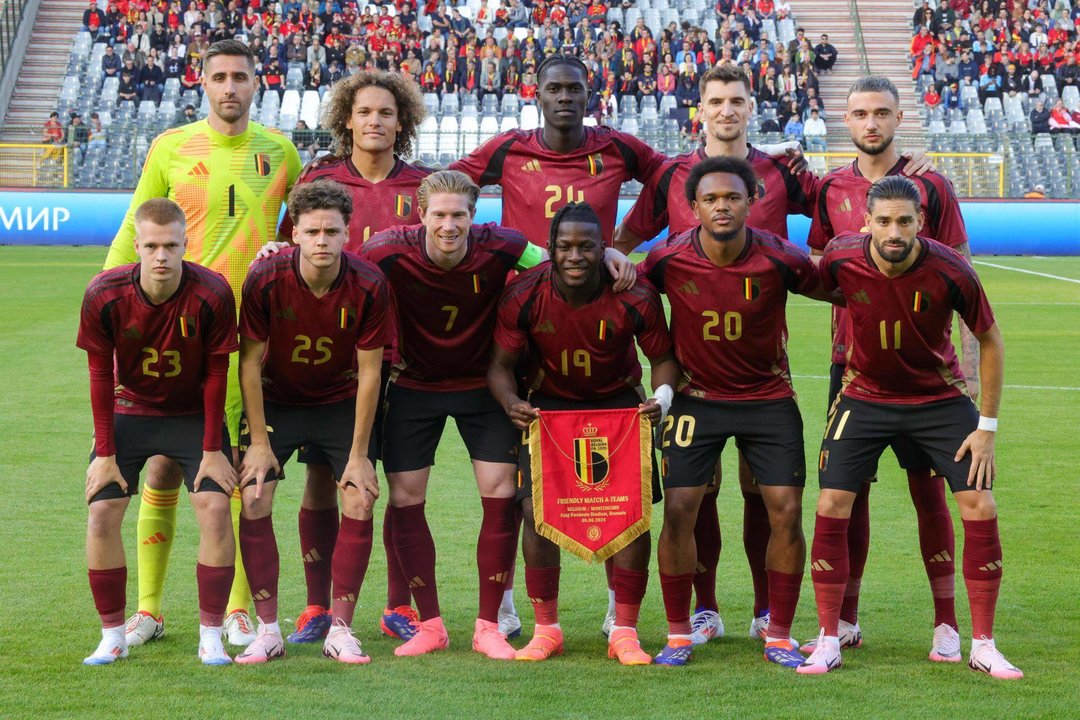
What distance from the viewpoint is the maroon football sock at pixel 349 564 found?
16.9 ft

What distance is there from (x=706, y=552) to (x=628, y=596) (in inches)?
22.1

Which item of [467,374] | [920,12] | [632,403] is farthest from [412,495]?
[920,12]

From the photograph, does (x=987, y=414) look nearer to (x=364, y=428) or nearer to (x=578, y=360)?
(x=578, y=360)

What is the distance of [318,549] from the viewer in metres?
5.52

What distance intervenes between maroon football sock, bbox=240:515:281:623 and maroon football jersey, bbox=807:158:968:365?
7.76 ft

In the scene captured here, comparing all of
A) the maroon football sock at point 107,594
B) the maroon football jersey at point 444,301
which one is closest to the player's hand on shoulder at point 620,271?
the maroon football jersey at point 444,301

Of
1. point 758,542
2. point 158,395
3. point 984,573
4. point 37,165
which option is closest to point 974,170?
point 37,165

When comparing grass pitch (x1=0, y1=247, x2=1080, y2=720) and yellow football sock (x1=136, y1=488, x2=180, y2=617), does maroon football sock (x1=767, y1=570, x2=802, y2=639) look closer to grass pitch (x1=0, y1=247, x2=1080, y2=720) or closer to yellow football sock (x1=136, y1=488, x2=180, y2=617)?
grass pitch (x1=0, y1=247, x2=1080, y2=720)

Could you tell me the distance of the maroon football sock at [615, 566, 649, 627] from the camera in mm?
5141

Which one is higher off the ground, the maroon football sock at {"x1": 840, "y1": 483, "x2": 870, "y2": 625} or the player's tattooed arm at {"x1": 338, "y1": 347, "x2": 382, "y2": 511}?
the player's tattooed arm at {"x1": 338, "y1": 347, "x2": 382, "y2": 511}

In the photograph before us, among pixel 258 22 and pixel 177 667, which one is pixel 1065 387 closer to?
pixel 177 667

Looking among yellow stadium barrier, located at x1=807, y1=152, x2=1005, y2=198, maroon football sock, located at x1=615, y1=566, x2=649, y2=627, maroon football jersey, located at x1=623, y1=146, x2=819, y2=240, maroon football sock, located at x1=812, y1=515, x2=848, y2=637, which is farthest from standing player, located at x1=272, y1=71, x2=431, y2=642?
yellow stadium barrier, located at x1=807, y1=152, x2=1005, y2=198

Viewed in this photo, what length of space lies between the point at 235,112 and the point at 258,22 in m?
24.7

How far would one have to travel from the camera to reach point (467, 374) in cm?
544
